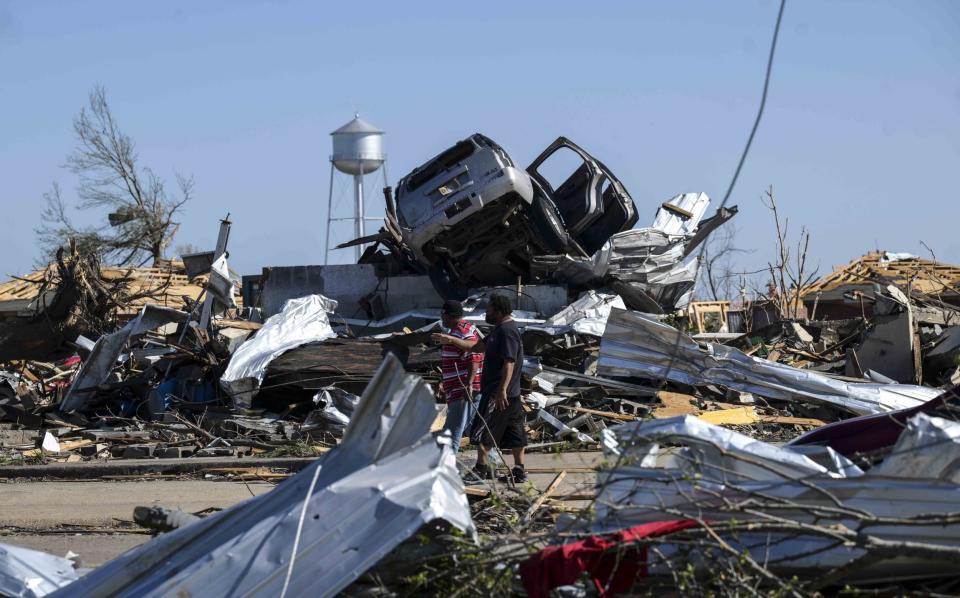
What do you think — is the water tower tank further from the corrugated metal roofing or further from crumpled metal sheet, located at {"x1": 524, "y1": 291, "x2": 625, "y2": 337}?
crumpled metal sheet, located at {"x1": 524, "y1": 291, "x2": 625, "y2": 337}

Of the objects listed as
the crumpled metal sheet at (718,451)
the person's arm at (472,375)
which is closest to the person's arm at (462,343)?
the person's arm at (472,375)

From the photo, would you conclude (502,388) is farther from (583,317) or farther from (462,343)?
(583,317)

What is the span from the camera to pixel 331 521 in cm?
486

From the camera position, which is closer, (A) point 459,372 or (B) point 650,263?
(A) point 459,372

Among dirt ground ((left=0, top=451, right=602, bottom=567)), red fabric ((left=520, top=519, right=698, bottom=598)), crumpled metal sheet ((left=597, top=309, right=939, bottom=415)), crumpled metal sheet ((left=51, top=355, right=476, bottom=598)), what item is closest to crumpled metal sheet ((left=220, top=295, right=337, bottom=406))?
dirt ground ((left=0, top=451, right=602, bottom=567))

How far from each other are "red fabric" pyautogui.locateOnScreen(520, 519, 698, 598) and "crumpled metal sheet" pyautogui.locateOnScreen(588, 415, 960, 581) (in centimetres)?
9

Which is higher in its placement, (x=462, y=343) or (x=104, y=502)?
(x=462, y=343)

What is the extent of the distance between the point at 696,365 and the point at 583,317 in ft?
6.75

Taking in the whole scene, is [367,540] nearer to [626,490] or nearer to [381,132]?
[626,490]

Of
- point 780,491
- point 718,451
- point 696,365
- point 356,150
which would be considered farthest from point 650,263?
point 356,150

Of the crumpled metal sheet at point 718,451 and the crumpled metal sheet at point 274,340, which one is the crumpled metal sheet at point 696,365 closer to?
the crumpled metal sheet at point 274,340

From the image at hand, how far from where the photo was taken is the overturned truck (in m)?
14.4

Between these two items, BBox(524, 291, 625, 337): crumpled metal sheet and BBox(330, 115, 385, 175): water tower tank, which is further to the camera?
BBox(330, 115, 385, 175): water tower tank

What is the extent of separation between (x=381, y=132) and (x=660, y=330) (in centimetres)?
2942
